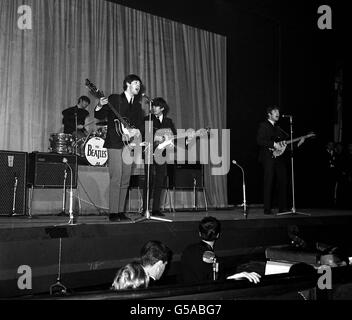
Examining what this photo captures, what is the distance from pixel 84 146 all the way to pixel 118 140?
6.25ft

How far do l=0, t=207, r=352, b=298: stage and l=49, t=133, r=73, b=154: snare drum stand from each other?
193 centimetres

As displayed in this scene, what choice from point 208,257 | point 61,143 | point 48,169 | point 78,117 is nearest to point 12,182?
point 48,169

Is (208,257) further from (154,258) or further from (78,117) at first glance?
(78,117)

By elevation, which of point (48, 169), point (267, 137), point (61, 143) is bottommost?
point (48, 169)

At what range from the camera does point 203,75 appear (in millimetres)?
8688

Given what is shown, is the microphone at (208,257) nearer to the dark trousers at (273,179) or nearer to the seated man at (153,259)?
the seated man at (153,259)

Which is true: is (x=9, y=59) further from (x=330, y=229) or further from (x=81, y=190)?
(x=330, y=229)

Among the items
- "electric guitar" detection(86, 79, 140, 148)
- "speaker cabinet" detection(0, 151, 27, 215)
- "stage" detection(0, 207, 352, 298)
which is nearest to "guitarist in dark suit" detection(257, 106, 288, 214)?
"stage" detection(0, 207, 352, 298)

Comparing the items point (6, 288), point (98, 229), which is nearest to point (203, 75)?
point (98, 229)

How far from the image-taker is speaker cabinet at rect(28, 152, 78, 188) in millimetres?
5562

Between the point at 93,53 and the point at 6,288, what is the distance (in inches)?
195

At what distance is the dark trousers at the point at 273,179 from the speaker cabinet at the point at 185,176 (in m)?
1.55

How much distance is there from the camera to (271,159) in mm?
6285

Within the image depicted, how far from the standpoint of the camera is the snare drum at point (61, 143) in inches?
239
